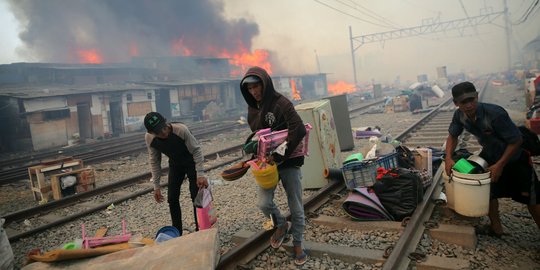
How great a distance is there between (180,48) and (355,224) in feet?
153

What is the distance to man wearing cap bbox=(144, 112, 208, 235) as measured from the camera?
443 cm

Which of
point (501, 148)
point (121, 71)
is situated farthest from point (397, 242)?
point (121, 71)

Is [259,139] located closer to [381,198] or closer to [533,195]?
[381,198]

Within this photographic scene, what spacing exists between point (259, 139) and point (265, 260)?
1.56 m

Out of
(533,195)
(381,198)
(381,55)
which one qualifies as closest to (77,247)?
(381,198)

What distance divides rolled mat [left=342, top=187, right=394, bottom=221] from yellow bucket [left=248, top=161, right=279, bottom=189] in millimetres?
1988

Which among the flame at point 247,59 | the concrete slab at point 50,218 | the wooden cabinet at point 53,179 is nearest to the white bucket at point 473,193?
the concrete slab at point 50,218

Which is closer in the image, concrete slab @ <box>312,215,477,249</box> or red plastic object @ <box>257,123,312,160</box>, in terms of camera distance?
red plastic object @ <box>257,123,312,160</box>

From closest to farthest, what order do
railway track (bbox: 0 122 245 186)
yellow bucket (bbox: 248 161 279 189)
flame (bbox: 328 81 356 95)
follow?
yellow bucket (bbox: 248 161 279 189) < railway track (bbox: 0 122 245 186) < flame (bbox: 328 81 356 95)

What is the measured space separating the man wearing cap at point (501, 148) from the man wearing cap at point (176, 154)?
3174 mm

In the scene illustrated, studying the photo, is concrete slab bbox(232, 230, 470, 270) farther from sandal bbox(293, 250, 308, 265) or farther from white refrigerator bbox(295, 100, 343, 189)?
white refrigerator bbox(295, 100, 343, 189)

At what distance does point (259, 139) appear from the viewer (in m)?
3.36

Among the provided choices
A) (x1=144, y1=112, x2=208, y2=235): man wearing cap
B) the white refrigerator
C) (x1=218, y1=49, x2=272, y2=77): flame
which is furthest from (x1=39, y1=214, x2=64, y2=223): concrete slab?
(x1=218, y1=49, x2=272, y2=77): flame

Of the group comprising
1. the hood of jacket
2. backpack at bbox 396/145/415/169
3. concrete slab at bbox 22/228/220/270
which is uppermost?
the hood of jacket
